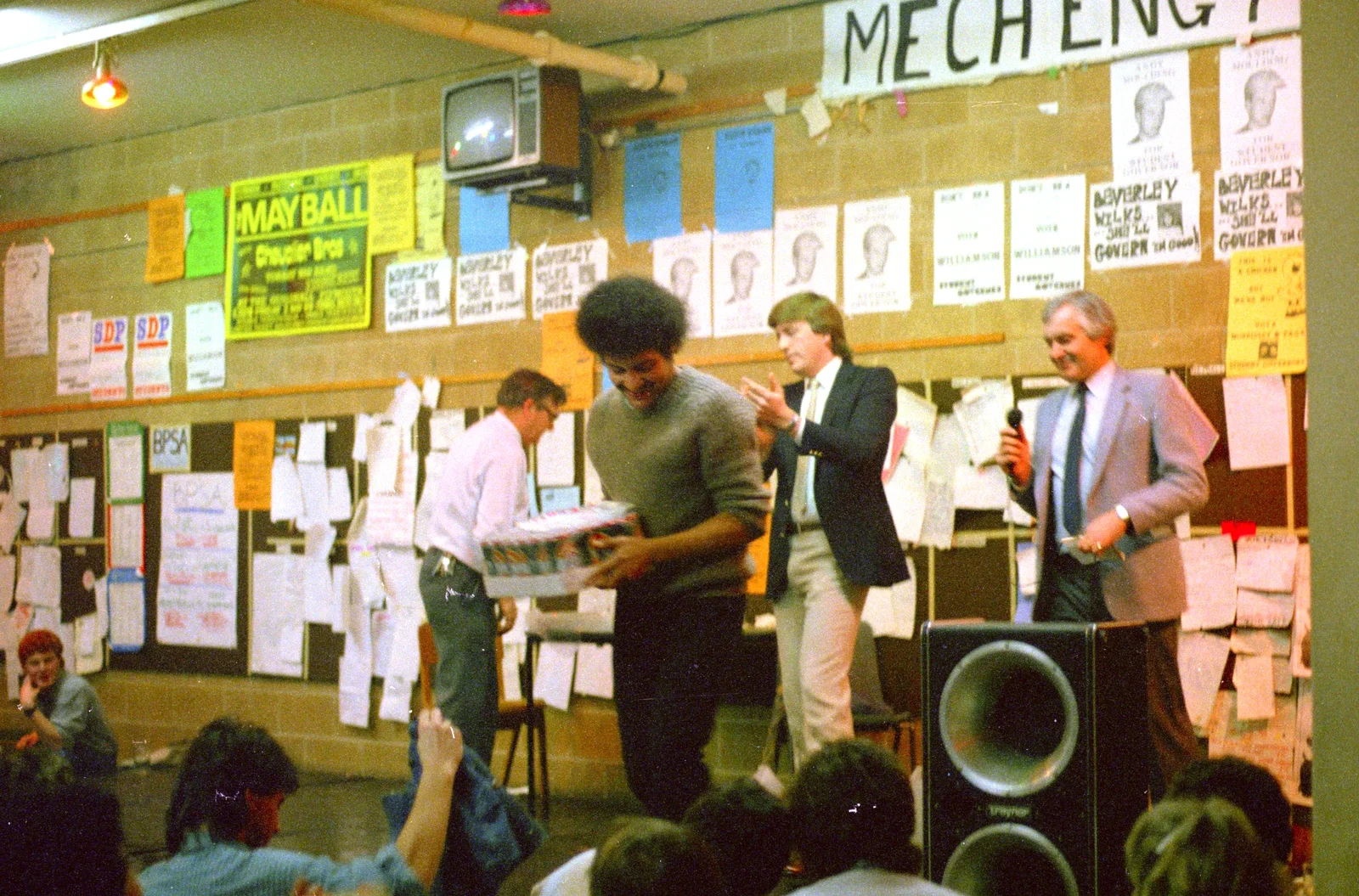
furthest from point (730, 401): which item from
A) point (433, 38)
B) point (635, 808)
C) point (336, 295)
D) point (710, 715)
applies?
point (336, 295)

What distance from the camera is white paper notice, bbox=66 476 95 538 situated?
7695 millimetres

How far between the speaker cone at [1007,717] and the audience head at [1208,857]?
0.70 m

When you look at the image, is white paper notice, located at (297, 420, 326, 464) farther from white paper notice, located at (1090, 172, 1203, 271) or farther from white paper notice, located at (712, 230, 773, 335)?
white paper notice, located at (1090, 172, 1203, 271)

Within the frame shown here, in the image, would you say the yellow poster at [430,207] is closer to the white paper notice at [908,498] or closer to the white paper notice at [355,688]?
the white paper notice at [355,688]

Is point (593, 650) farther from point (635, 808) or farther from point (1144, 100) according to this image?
point (1144, 100)

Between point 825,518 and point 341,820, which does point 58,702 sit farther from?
point 825,518

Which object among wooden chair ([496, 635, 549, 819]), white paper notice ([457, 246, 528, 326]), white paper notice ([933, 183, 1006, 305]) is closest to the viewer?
white paper notice ([933, 183, 1006, 305])

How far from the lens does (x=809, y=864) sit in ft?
7.40

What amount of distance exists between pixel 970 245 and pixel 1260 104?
1024mm

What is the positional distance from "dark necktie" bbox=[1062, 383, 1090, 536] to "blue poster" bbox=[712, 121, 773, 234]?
2132 mm

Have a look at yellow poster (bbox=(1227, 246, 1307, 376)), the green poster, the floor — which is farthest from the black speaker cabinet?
the green poster

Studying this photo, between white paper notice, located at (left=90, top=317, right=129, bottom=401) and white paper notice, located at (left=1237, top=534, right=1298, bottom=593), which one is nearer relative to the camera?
white paper notice, located at (left=1237, top=534, right=1298, bottom=593)

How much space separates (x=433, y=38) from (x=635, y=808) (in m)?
3.16

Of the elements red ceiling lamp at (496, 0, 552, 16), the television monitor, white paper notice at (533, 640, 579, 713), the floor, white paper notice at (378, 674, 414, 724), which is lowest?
the floor
